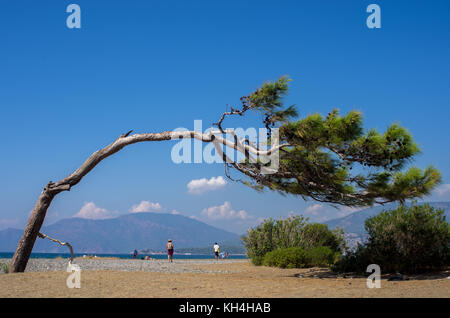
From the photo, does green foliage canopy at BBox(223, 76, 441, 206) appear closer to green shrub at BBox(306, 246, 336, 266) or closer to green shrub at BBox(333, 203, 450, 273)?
green shrub at BBox(333, 203, 450, 273)

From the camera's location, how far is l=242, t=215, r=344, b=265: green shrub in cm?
1970

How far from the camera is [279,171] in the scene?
38.3 feet

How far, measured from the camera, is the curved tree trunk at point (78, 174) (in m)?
10.4

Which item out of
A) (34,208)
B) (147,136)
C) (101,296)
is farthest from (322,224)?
(101,296)

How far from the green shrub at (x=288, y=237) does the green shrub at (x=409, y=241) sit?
6979 mm

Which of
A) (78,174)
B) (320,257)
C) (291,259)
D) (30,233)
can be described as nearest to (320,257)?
(320,257)

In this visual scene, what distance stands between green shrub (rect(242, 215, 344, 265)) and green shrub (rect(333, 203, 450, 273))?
6.98 m

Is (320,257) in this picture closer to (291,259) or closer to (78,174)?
(291,259)

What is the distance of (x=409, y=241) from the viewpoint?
11.5 meters

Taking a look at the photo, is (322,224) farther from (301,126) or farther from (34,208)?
(34,208)

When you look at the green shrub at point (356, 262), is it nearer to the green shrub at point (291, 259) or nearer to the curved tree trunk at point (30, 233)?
the green shrub at point (291, 259)

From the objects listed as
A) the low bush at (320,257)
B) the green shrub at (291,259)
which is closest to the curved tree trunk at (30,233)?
the green shrub at (291,259)

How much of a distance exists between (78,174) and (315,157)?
648 centimetres
